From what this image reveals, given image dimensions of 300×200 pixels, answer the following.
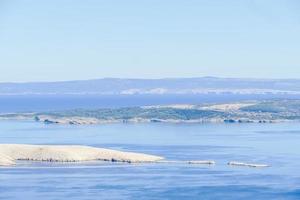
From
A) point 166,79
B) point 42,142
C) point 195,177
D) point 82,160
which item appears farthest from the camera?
point 166,79

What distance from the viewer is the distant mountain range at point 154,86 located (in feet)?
525

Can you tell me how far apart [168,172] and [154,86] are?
139 m

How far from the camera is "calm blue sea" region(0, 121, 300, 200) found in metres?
24.2

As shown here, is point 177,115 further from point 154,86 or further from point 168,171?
point 154,86

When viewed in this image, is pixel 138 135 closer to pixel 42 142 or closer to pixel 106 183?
pixel 42 142

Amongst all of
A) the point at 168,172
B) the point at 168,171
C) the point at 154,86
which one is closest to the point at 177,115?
the point at 168,171

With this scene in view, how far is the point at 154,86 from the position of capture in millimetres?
167250

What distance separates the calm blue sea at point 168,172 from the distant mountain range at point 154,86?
114 meters

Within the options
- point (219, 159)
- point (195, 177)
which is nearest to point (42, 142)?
point (219, 159)

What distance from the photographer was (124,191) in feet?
80.0

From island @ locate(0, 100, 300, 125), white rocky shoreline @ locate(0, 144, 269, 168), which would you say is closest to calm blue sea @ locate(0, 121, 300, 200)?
white rocky shoreline @ locate(0, 144, 269, 168)

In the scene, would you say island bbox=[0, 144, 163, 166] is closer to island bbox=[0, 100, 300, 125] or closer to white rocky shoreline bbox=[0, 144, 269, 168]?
white rocky shoreline bbox=[0, 144, 269, 168]

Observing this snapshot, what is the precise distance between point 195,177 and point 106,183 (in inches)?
110

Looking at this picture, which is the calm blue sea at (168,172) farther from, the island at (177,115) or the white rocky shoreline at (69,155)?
the island at (177,115)
